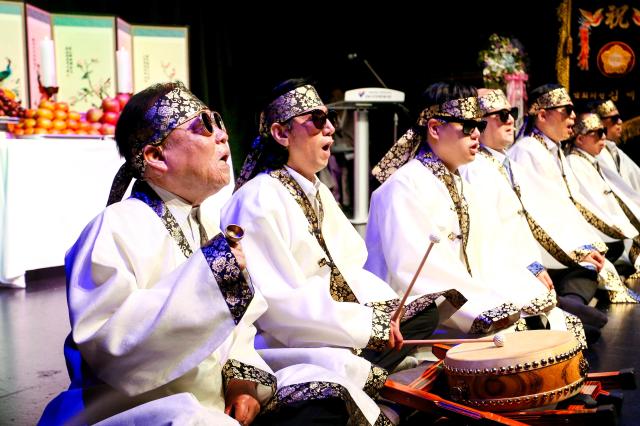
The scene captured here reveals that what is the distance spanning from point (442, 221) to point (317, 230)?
0.78 meters

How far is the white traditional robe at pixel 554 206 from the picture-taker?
4.96m

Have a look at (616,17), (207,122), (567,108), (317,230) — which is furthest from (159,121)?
(616,17)

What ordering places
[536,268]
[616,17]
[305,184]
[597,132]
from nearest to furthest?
[305,184], [536,268], [597,132], [616,17]

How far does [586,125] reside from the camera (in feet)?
19.9

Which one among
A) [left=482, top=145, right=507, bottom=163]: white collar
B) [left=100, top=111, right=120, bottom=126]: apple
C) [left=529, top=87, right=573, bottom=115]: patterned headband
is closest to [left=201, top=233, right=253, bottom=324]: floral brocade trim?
[left=482, top=145, right=507, bottom=163]: white collar

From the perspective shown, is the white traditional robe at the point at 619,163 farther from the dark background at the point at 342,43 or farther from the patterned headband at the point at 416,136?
the patterned headband at the point at 416,136

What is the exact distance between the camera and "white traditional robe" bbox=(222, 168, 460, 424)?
2.52 meters

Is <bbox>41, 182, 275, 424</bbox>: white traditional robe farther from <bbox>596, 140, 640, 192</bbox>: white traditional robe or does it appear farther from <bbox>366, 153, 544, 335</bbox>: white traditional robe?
<bbox>596, 140, 640, 192</bbox>: white traditional robe

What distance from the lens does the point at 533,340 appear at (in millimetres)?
2527

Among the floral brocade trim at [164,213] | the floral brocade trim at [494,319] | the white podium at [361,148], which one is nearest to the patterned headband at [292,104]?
the floral brocade trim at [164,213]

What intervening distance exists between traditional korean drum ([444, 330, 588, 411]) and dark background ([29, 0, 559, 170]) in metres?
6.92

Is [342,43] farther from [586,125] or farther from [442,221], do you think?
[442,221]

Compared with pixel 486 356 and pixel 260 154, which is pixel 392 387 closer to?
pixel 486 356

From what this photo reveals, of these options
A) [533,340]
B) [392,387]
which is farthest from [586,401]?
[392,387]
